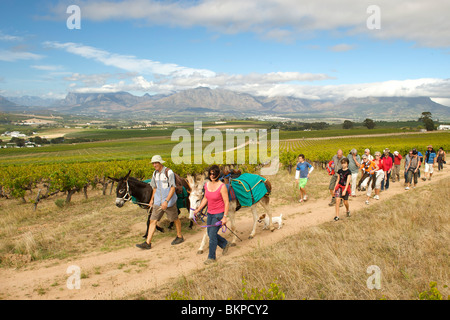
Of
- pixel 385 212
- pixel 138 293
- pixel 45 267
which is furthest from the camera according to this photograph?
pixel 385 212

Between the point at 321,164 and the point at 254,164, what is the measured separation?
8893 millimetres

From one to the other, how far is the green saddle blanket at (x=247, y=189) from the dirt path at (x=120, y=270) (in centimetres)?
125

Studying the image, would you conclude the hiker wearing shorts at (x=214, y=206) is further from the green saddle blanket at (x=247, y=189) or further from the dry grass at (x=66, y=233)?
the dry grass at (x=66, y=233)

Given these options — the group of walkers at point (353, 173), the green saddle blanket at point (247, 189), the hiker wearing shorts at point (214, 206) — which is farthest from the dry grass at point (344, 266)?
the group of walkers at point (353, 173)

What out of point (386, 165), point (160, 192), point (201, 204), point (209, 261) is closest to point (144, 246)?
point (160, 192)

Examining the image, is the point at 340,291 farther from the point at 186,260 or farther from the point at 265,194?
the point at 265,194

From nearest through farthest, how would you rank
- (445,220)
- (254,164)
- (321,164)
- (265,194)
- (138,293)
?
(138,293)
(445,220)
(265,194)
(254,164)
(321,164)

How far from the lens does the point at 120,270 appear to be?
6.27m

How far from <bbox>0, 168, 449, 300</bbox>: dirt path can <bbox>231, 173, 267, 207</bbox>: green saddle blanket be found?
1247 millimetres

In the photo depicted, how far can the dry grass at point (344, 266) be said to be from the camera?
4258mm

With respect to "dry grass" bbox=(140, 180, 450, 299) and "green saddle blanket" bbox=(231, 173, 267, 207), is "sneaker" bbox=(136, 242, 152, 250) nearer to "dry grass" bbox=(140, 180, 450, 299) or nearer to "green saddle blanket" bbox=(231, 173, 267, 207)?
"dry grass" bbox=(140, 180, 450, 299)

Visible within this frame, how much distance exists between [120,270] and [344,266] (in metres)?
4.88
